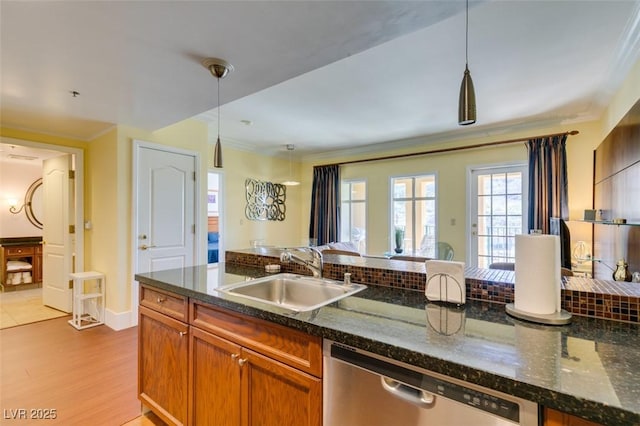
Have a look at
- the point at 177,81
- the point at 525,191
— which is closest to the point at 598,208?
the point at 525,191

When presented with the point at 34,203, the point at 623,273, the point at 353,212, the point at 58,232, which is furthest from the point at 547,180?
the point at 34,203

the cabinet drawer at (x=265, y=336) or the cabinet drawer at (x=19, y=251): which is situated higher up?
the cabinet drawer at (x=265, y=336)

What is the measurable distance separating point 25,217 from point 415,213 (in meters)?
7.28

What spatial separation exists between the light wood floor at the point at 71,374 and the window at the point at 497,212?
466 cm

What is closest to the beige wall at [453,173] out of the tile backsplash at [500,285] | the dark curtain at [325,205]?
the dark curtain at [325,205]

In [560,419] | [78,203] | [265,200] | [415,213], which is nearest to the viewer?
[560,419]

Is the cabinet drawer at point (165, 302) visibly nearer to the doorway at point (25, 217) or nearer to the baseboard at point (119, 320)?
the baseboard at point (119, 320)

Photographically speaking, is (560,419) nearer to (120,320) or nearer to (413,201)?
(120,320)

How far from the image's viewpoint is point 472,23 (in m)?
2.03

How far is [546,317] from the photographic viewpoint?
1030 millimetres

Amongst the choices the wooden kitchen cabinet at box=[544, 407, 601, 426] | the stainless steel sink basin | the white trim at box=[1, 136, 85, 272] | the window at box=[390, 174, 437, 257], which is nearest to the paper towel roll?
the wooden kitchen cabinet at box=[544, 407, 601, 426]

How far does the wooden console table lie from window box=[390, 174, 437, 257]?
6.45m

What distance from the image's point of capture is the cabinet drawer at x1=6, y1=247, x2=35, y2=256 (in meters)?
5.08

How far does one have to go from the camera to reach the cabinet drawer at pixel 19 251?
16.7 ft
